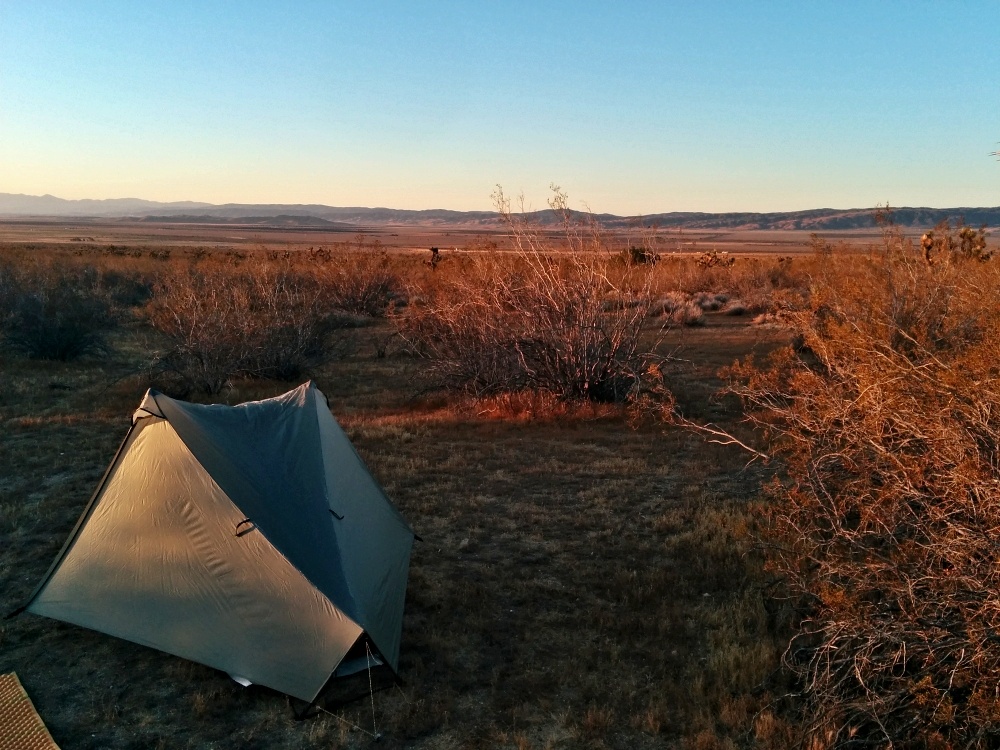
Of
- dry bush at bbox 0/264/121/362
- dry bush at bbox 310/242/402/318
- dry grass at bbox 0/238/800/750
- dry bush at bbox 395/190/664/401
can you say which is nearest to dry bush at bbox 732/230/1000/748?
dry grass at bbox 0/238/800/750

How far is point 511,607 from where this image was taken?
594 centimetres

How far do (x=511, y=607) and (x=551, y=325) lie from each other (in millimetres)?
6920

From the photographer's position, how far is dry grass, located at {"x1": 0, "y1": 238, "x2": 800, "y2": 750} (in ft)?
14.6

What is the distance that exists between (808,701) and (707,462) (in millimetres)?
5470

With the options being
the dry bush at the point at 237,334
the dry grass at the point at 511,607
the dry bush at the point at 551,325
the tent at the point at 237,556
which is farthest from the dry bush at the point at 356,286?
the tent at the point at 237,556

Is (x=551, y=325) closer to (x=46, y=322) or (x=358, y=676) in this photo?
(x=358, y=676)

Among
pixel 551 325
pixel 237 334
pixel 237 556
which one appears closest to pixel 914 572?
pixel 237 556

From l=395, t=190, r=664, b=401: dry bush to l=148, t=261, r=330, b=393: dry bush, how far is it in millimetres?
3579

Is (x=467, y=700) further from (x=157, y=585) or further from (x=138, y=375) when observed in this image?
(x=138, y=375)

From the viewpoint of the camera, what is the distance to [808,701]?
440 centimetres

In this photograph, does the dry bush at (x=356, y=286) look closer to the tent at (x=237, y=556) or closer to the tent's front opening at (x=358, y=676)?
the tent at (x=237, y=556)

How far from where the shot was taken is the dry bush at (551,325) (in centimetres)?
1214

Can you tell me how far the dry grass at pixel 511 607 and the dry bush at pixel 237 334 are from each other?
210 cm

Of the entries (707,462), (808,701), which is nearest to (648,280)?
(707,462)
